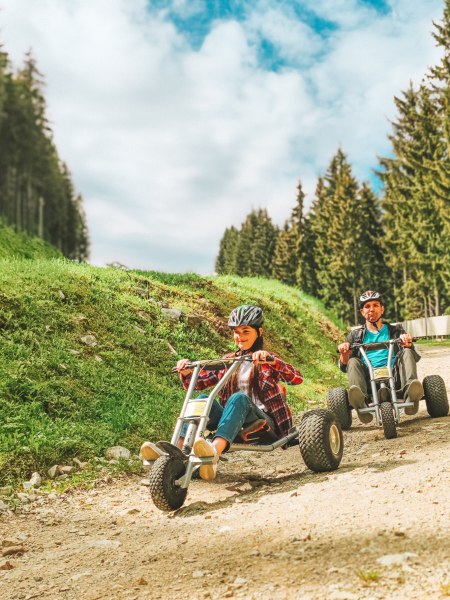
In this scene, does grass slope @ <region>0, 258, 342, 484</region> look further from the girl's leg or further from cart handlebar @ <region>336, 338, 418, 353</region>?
cart handlebar @ <region>336, 338, 418, 353</region>

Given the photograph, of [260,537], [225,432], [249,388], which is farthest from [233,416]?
[260,537]

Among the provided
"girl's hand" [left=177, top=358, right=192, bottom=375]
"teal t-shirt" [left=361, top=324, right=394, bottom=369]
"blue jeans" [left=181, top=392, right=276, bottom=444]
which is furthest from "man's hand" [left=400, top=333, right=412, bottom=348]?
"girl's hand" [left=177, top=358, right=192, bottom=375]

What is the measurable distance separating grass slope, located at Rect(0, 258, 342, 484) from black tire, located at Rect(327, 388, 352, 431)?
2.12 m

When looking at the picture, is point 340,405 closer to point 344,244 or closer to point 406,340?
point 406,340

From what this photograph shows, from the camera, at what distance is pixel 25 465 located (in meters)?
5.57

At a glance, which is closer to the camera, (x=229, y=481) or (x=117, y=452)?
(x=229, y=481)

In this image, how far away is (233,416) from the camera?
4.67 meters

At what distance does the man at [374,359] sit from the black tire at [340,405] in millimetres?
384

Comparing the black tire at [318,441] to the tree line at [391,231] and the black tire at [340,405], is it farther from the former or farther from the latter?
the tree line at [391,231]

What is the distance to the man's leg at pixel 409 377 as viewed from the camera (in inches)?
255

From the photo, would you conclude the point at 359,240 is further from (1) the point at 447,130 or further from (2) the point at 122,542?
(2) the point at 122,542

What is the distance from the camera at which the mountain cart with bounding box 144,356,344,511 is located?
13.8 ft

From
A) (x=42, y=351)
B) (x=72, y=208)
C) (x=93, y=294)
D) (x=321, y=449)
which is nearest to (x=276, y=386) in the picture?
(x=321, y=449)

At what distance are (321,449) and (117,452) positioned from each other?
8.36 ft
